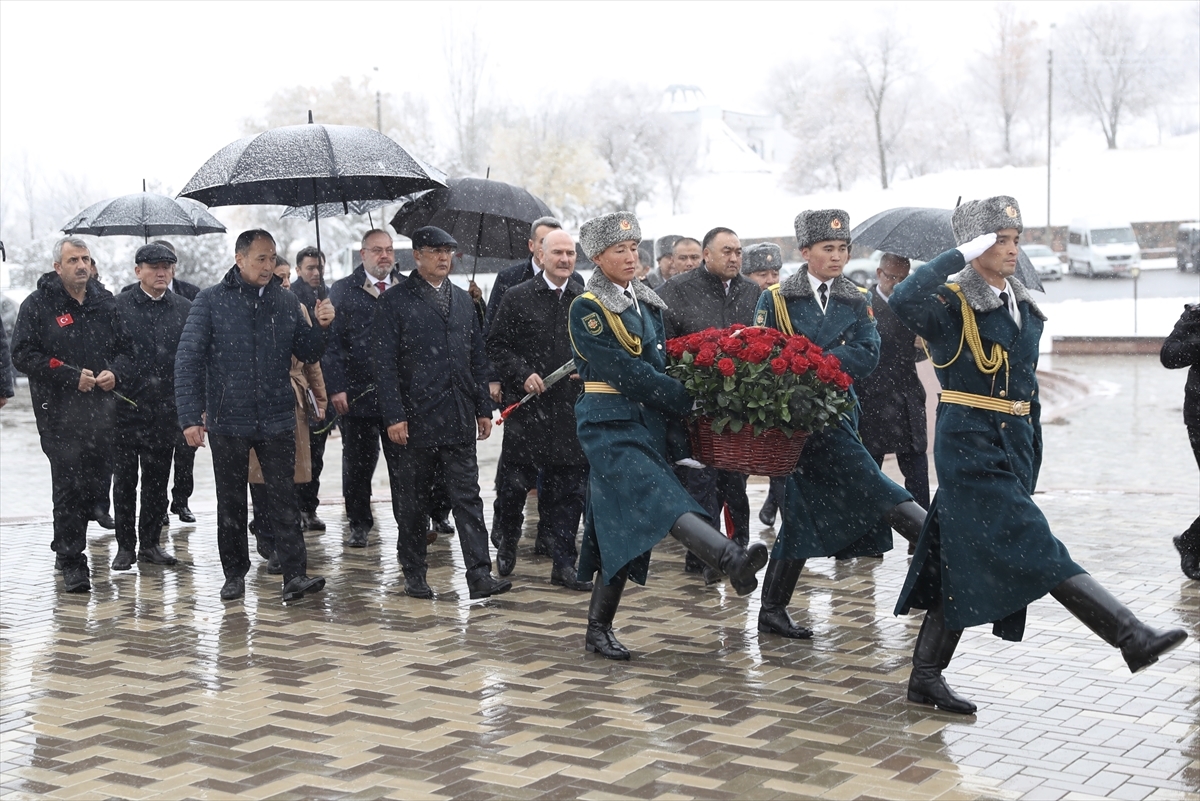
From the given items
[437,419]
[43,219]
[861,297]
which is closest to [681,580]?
[437,419]

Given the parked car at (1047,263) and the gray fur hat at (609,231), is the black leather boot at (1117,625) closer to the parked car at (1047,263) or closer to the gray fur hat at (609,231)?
the gray fur hat at (609,231)

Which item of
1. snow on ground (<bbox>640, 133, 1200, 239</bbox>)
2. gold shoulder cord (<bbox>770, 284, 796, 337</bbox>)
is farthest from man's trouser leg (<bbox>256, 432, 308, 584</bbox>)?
snow on ground (<bbox>640, 133, 1200, 239</bbox>)

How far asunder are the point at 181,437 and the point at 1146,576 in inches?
234

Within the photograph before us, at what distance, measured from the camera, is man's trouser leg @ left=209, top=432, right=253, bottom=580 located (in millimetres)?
7859

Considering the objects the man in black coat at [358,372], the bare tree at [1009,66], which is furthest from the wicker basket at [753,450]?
the bare tree at [1009,66]

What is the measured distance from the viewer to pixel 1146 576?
8219 millimetres

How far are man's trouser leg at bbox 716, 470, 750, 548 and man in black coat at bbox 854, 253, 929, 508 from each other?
0.86 m

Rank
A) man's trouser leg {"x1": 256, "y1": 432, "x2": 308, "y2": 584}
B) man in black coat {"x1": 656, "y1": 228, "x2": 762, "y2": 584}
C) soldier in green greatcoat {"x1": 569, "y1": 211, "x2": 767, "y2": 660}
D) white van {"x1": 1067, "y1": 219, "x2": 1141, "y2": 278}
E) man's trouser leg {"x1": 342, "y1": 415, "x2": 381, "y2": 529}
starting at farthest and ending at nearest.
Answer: white van {"x1": 1067, "y1": 219, "x2": 1141, "y2": 278}
man's trouser leg {"x1": 342, "y1": 415, "x2": 381, "y2": 529}
man in black coat {"x1": 656, "y1": 228, "x2": 762, "y2": 584}
man's trouser leg {"x1": 256, "y1": 432, "x2": 308, "y2": 584}
soldier in green greatcoat {"x1": 569, "y1": 211, "x2": 767, "y2": 660}

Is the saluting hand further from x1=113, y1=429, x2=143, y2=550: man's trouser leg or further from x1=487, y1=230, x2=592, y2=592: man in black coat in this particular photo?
x1=113, y1=429, x2=143, y2=550: man's trouser leg

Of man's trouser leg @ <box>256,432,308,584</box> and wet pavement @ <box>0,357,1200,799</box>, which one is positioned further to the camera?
man's trouser leg @ <box>256,432,308,584</box>

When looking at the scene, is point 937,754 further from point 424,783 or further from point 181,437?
point 181,437

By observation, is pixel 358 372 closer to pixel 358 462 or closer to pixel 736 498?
pixel 358 462

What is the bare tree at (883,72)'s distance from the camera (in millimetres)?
93750

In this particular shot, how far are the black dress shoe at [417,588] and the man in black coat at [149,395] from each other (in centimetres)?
200
